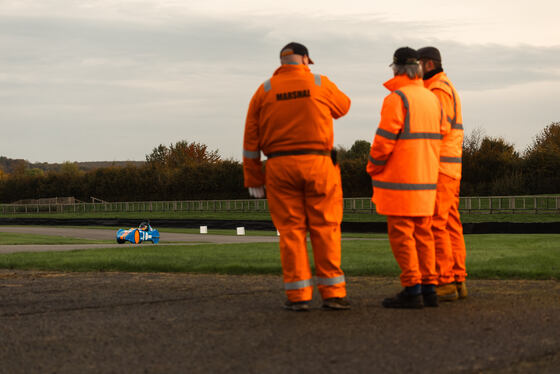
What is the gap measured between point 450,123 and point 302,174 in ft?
5.01

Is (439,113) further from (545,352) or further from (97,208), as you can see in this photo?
(97,208)

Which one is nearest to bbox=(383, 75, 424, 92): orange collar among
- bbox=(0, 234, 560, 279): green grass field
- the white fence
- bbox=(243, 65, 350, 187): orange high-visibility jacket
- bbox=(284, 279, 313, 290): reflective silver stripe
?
bbox=(243, 65, 350, 187): orange high-visibility jacket

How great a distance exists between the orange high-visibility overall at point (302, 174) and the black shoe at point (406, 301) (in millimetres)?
397

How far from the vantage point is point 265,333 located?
4.92 metres

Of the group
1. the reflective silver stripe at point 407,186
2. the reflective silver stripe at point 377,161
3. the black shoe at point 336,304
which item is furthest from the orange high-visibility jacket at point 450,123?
the black shoe at point 336,304

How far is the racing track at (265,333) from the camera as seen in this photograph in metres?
4.04

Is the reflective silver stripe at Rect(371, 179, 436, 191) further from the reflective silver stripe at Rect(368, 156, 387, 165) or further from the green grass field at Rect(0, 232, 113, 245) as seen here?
the green grass field at Rect(0, 232, 113, 245)

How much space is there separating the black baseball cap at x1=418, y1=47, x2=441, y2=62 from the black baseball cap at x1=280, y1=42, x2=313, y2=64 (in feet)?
3.79

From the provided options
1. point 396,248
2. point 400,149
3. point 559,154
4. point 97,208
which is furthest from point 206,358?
point 97,208

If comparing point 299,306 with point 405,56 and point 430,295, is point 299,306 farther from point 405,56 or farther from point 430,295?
point 405,56

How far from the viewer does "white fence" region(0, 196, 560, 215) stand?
38500 millimetres

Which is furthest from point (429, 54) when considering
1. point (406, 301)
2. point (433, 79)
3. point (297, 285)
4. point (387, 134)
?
point (297, 285)

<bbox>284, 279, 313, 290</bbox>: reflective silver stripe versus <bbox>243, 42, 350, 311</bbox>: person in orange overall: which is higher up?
<bbox>243, 42, 350, 311</bbox>: person in orange overall

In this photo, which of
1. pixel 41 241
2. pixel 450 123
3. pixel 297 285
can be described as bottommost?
pixel 41 241
